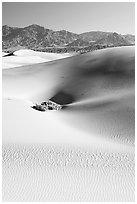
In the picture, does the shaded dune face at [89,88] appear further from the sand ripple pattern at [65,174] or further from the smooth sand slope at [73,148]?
the sand ripple pattern at [65,174]

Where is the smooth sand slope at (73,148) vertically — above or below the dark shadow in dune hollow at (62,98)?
below

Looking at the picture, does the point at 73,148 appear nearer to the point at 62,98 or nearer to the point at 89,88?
the point at 62,98

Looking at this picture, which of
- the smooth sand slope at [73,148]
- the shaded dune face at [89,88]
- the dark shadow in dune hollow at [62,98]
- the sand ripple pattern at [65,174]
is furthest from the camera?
the dark shadow in dune hollow at [62,98]

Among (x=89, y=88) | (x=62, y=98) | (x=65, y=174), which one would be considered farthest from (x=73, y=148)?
(x=89, y=88)

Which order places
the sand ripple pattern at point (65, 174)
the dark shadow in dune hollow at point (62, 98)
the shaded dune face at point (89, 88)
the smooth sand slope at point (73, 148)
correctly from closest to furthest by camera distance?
the sand ripple pattern at point (65, 174) → the smooth sand slope at point (73, 148) → the shaded dune face at point (89, 88) → the dark shadow in dune hollow at point (62, 98)

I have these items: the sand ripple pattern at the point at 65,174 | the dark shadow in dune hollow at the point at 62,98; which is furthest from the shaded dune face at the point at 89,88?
the sand ripple pattern at the point at 65,174

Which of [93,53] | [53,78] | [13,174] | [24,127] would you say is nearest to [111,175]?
[13,174]

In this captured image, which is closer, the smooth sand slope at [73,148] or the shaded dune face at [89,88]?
the smooth sand slope at [73,148]
